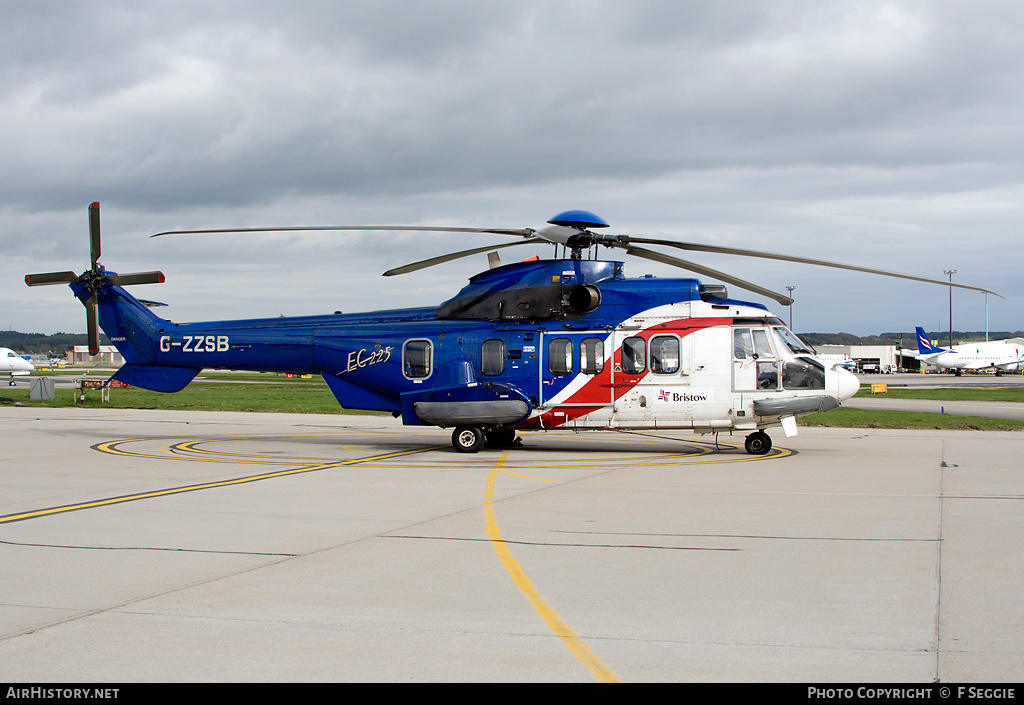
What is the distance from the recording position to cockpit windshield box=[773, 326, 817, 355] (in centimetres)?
1656

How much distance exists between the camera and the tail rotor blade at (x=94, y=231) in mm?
19969

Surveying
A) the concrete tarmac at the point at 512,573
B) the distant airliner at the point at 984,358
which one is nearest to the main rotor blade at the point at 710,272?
the concrete tarmac at the point at 512,573

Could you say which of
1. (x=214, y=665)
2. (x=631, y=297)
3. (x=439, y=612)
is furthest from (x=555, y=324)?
(x=214, y=665)

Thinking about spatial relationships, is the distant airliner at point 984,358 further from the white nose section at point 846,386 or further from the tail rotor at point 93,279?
the tail rotor at point 93,279

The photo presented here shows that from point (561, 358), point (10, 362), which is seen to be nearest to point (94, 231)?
point (561, 358)

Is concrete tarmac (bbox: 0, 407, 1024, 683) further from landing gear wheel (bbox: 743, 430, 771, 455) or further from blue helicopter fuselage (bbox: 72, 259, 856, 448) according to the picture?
blue helicopter fuselage (bbox: 72, 259, 856, 448)

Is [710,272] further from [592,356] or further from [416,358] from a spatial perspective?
[416,358]

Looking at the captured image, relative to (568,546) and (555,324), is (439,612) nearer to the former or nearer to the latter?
(568,546)

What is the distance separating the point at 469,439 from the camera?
672 inches

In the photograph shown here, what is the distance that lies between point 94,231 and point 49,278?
1.76 m

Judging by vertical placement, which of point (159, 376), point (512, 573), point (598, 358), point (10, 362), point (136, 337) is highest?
point (136, 337)

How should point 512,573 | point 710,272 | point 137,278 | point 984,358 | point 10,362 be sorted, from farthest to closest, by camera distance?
point 984,358
point 10,362
point 137,278
point 710,272
point 512,573

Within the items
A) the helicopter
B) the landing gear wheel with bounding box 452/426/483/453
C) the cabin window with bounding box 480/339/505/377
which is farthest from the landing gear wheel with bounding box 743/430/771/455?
the landing gear wheel with bounding box 452/426/483/453

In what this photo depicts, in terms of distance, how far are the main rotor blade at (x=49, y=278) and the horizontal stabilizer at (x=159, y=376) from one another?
9.34 feet
